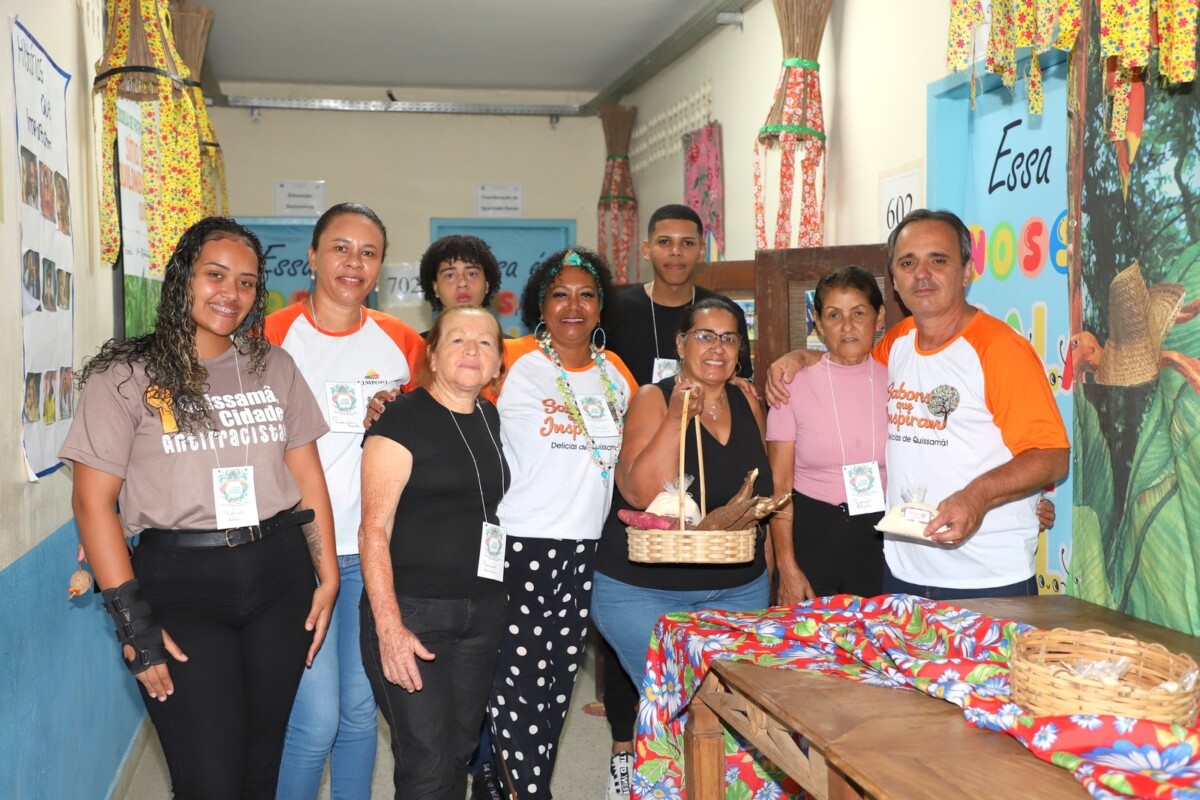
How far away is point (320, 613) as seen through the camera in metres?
2.39

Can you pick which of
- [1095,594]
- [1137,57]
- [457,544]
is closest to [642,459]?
[457,544]

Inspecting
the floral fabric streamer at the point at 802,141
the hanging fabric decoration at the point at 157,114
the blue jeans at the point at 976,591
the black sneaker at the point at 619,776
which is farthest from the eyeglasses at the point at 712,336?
the floral fabric streamer at the point at 802,141

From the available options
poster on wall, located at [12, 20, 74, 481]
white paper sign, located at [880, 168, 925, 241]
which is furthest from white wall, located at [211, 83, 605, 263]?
poster on wall, located at [12, 20, 74, 481]

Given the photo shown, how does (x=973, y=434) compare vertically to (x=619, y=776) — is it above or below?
above

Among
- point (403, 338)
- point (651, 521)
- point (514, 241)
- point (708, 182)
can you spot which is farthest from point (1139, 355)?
point (514, 241)

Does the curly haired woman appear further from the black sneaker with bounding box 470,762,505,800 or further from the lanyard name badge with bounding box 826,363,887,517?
the lanyard name badge with bounding box 826,363,887,517

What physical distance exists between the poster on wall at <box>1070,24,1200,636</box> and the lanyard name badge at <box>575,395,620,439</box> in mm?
1178

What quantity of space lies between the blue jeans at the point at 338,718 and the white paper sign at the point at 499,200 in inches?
241

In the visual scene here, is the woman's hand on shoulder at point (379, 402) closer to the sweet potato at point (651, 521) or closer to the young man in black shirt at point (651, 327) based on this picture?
the sweet potato at point (651, 521)

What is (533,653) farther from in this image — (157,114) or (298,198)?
(298,198)

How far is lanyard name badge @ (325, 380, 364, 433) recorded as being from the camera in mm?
2637

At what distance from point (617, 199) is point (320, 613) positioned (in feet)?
18.6

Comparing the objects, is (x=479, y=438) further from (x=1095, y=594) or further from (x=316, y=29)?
(x=316, y=29)

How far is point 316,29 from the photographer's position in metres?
6.56
